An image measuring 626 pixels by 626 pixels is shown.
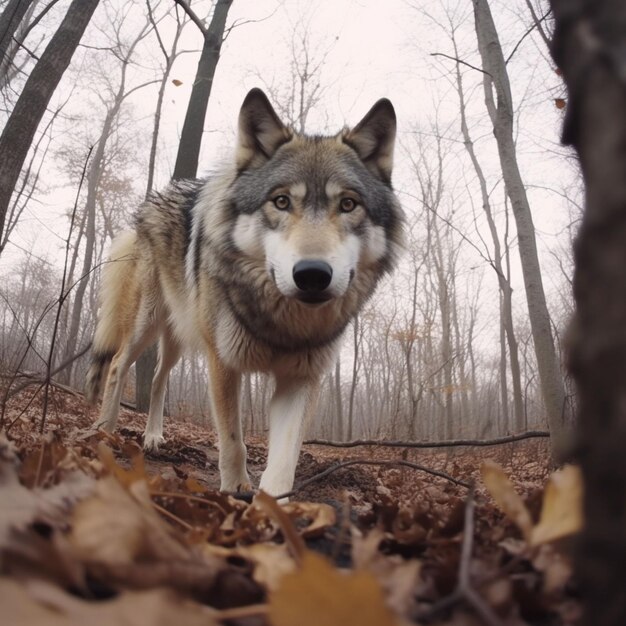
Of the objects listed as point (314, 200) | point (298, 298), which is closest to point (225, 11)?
point (314, 200)

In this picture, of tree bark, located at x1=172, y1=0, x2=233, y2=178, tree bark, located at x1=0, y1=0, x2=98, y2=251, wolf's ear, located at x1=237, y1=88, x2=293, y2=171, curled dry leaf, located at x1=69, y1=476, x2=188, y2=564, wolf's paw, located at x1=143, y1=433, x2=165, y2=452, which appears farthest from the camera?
tree bark, located at x1=172, y1=0, x2=233, y2=178

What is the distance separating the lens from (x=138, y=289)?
507 cm

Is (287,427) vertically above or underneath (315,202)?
underneath

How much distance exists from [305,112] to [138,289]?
19506 millimetres

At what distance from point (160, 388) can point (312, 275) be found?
3.41m

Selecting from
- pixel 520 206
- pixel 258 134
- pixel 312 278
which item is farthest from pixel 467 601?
pixel 520 206

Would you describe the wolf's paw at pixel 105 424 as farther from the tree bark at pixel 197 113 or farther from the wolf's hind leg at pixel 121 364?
the tree bark at pixel 197 113

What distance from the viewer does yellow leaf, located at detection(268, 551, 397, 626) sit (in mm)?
500

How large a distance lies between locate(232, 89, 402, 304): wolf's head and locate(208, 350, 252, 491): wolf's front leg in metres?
0.84

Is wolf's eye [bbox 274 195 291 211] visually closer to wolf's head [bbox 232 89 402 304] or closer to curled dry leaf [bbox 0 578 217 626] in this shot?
wolf's head [bbox 232 89 402 304]

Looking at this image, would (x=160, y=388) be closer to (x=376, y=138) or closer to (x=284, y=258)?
(x=284, y=258)

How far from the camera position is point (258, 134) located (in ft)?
12.3

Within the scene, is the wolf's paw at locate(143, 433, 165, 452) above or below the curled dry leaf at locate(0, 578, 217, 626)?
Result: below

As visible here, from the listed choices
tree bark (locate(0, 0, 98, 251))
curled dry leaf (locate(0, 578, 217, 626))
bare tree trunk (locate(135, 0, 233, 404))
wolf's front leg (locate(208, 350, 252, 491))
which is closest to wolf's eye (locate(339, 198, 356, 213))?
wolf's front leg (locate(208, 350, 252, 491))
